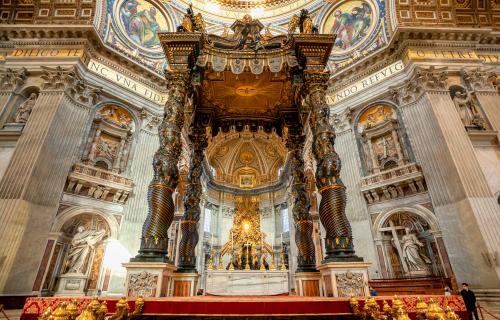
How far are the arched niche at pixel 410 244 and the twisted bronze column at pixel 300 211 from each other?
4107 millimetres

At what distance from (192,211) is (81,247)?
506 cm

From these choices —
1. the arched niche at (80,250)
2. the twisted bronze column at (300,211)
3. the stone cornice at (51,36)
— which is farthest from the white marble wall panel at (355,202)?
the stone cornice at (51,36)

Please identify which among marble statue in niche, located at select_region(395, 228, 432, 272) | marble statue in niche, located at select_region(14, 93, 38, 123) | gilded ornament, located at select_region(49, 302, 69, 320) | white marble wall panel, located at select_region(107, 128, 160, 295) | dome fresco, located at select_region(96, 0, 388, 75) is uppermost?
dome fresco, located at select_region(96, 0, 388, 75)

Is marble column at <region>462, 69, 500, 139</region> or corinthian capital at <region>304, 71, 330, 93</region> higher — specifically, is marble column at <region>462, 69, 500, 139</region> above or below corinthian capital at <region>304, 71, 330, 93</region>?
above

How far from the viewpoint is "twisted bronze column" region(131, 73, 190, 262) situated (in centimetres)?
369

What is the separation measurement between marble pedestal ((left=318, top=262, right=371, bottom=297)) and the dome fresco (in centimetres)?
1021

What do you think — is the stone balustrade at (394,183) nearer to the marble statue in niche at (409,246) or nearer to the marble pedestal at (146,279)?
the marble statue in niche at (409,246)

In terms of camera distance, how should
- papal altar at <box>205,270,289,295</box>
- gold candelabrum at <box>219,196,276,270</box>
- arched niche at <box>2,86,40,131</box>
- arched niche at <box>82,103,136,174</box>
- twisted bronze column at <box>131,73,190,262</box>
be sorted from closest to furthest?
twisted bronze column at <box>131,73,190,262</box>
papal altar at <box>205,270,289,295</box>
arched niche at <box>2,86,40,131</box>
arched niche at <box>82,103,136,174</box>
gold candelabrum at <box>219,196,276,270</box>

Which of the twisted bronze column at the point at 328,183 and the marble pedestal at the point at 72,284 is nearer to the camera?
the twisted bronze column at the point at 328,183

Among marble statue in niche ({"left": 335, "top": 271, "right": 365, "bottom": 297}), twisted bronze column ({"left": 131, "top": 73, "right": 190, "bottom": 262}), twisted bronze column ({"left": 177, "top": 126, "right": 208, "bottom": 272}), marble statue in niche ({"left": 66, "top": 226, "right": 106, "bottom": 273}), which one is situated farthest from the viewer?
marble statue in niche ({"left": 66, "top": 226, "right": 106, "bottom": 273})

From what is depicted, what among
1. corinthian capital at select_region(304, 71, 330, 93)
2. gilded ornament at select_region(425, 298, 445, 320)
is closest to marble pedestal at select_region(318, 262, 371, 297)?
gilded ornament at select_region(425, 298, 445, 320)

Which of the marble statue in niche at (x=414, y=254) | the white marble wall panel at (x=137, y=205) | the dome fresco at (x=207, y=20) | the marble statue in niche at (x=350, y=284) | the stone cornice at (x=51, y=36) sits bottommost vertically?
the marble statue in niche at (x=350, y=284)

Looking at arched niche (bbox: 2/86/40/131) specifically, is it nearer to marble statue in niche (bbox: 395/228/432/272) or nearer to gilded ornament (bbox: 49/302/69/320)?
gilded ornament (bbox: 49/302/69/320)

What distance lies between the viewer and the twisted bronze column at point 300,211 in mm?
5816
